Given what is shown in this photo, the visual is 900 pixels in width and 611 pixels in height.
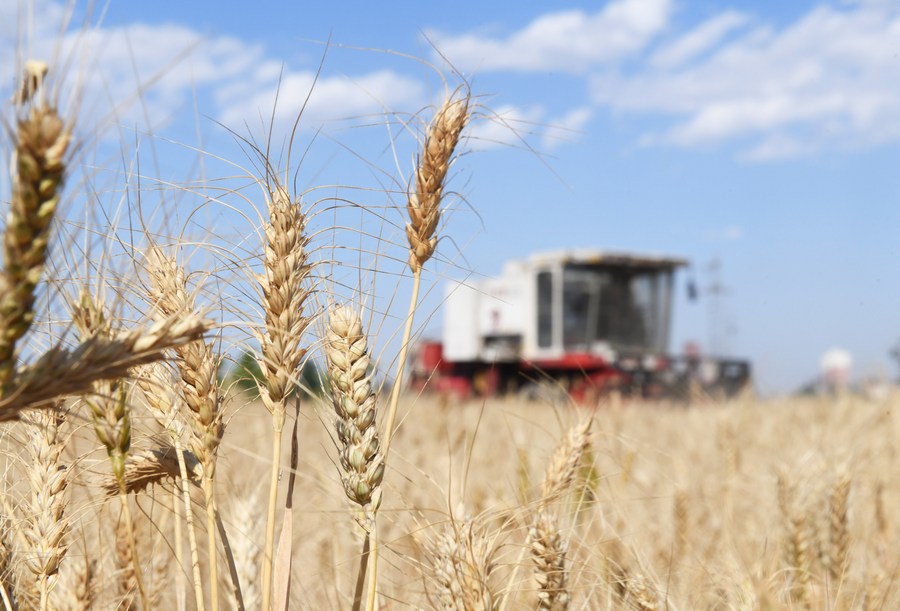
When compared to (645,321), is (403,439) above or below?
below

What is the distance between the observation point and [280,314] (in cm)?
123

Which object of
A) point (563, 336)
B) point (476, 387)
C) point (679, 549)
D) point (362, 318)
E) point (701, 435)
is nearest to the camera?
point (362, 318)

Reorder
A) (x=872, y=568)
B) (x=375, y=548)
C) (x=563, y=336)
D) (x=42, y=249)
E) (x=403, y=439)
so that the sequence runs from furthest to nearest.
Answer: (x=563, y=336) → (x=403, y=439) → (x=872, y=568) → (x=375, y=548) → (x=42, y=249)

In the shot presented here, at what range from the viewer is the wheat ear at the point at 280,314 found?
1.21 metres

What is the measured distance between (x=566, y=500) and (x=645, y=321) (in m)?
16.8

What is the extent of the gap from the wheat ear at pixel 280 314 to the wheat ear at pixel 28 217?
0.40 metres

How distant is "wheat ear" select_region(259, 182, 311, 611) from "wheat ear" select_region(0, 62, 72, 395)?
1.31ft

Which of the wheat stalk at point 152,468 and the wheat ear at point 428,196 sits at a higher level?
the wheat ear at point 428,196

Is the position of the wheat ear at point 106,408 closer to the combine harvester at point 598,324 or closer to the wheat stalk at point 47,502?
the wheat stalk at point 47,502

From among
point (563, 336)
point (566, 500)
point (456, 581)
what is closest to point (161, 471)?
point (456, 581)

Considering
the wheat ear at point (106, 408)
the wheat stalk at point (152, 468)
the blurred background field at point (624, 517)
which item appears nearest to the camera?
the wheat ear at point (106, 408)

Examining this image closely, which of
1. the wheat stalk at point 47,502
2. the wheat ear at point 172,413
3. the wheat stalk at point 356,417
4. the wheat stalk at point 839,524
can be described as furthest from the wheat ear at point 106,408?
the wheat stalk at point 839,524

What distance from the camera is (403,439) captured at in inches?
237

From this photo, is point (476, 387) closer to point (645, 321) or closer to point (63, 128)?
point (645, 321)
